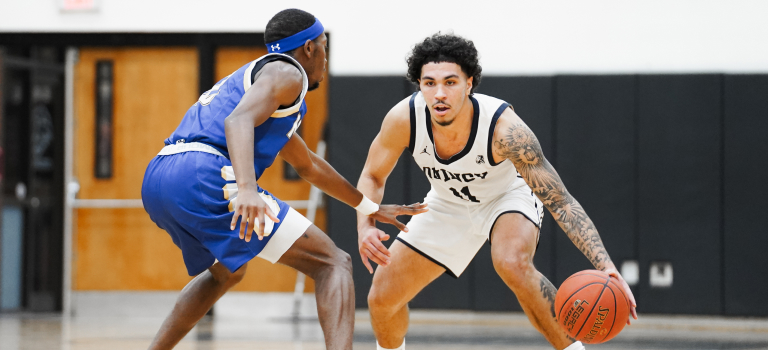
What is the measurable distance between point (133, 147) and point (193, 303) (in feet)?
15.3

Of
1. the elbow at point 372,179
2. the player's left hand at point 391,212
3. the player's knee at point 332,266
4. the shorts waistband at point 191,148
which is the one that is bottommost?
the player's knee at point 332,266

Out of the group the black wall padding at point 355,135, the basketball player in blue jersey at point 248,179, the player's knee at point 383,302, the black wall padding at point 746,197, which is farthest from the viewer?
the black wall padding at point 355,135

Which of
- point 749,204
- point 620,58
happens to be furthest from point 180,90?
point 749,204

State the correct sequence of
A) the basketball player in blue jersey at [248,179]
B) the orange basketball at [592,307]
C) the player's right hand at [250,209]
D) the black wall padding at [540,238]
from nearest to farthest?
the player's right hand at [250,209] → the basketball player in blue jersey at [248,179] → the orange basketball at [592,307] → the black wall padding at [540,238]

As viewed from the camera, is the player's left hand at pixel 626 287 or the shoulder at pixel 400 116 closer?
the player's left hand at pixel 626 287

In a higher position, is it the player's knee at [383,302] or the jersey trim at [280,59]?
the jersey trim at [280,59]

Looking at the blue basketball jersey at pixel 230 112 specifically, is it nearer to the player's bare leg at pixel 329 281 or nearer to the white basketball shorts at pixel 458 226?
the player's bare leg at pixel 329 281

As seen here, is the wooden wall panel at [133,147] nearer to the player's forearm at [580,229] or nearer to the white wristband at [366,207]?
the white wristband at [366,207]

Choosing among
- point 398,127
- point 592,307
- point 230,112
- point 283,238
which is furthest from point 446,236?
point 230,112

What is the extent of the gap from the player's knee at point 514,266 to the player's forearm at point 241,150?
3.94 feet

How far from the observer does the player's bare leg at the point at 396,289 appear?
3262 mm

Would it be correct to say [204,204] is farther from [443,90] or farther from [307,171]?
[443,90]

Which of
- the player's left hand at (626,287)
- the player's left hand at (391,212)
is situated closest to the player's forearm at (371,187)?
the player's left hand at (391,212)

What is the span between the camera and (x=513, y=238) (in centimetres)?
316
